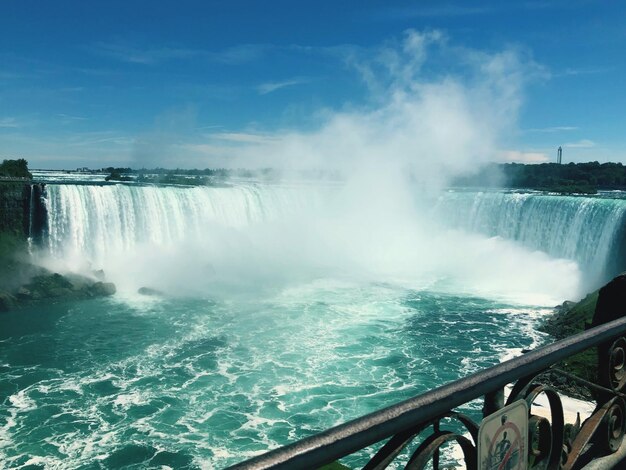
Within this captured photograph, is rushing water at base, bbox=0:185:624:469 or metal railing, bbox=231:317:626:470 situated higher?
metal railing, bbox=231:317:626:470

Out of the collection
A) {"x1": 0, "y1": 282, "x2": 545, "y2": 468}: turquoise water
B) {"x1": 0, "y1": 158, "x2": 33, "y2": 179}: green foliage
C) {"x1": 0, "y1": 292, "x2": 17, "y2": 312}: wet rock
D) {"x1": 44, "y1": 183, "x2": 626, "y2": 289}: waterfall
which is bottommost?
{"x1": 0, "y1": 282, "x2": 545, "y2": 468}: turquoise water

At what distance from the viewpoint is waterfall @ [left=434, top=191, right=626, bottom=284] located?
24344 millimetres

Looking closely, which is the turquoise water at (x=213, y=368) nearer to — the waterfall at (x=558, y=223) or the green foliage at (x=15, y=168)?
the waterfall at (x=558, y=223)

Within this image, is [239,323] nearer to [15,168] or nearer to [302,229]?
[302,229]

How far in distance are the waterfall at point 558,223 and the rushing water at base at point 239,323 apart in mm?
216

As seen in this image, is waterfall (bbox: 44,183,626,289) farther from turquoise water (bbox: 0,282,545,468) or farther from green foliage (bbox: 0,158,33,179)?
green foliage (bbox: 0,158,33,179)

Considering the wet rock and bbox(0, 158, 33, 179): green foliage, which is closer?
the wet rock

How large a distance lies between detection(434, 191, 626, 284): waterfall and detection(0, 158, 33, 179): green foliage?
33528 millimetres

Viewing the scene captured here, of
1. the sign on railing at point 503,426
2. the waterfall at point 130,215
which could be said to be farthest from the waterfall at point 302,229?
the sign on railing at point 503,426

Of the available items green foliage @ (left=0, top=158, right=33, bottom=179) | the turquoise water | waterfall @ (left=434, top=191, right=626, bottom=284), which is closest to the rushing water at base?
the turquoise water

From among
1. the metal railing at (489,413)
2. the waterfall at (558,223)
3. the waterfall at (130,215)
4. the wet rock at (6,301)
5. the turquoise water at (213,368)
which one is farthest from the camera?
the waterfall at (130,215)

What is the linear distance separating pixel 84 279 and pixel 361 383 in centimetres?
1619

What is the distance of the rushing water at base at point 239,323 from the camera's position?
427 inches

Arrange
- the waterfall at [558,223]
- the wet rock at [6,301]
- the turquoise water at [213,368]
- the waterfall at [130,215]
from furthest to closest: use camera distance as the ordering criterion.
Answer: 1. the waterfall at [130,215]
2. the waterfall at [558,223]
3. the wet rock at [6,301]
4. the turquoise water at [213,368]
